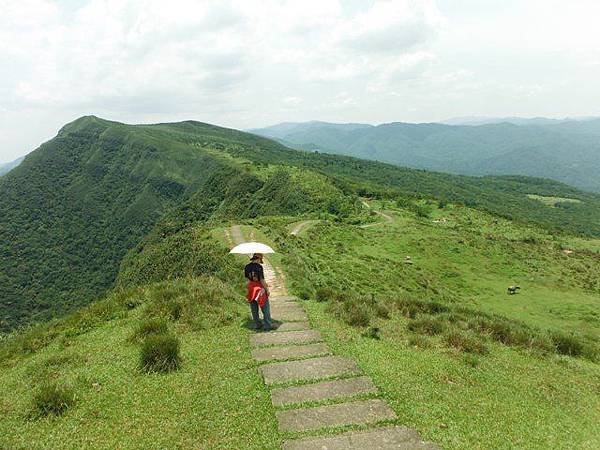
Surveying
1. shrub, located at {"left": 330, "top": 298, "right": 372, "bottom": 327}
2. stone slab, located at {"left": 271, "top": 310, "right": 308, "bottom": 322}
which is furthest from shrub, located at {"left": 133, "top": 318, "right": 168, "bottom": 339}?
shrub, located at {"left": 330, "top": 298, "right": 372, "bottom": 327}

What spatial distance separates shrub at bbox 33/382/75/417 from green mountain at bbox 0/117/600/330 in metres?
56.2

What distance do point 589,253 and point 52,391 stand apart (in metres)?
57.0

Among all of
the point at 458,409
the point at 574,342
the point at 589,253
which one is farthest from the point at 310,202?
the point at 458,409

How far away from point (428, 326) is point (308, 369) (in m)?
5.37

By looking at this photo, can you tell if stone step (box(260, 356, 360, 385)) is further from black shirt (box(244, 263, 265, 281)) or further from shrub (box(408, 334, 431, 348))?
black shirt (box(244, 263, 265, 281))

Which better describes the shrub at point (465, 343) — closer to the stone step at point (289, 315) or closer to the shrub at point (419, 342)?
the shrub at point (419, 342)

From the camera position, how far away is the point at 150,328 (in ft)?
40.4

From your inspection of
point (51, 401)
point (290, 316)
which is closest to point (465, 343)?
point (290, 316)

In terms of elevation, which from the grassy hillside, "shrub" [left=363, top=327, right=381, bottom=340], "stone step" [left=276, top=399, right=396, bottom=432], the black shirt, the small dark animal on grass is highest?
the black shirt

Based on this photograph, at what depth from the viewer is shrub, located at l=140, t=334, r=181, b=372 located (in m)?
10.2

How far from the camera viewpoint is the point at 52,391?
872 cm

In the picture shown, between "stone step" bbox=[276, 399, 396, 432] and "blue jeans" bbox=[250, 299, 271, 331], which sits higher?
"blue jeans" bbox=[250, 299, 271, 331]

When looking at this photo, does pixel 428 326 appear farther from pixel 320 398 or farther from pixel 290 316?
pixel 320 398

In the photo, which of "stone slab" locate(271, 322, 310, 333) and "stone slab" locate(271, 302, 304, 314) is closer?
"stone slab" locate(271, 322, 310, 333)
